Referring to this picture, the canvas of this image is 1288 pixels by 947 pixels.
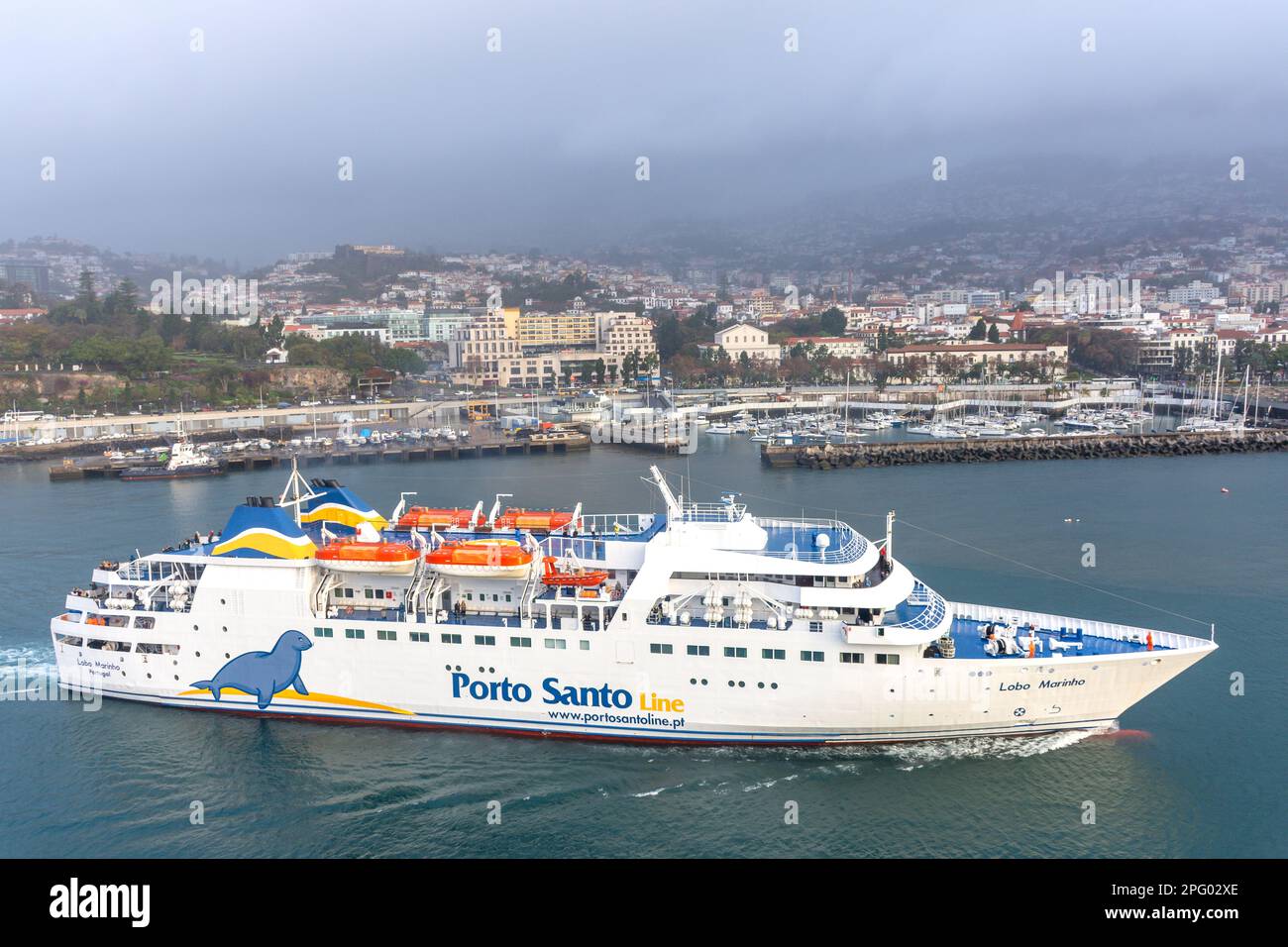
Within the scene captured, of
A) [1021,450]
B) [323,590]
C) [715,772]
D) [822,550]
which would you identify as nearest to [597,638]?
[715,772]

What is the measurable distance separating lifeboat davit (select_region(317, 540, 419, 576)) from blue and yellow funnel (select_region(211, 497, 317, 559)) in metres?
0.33

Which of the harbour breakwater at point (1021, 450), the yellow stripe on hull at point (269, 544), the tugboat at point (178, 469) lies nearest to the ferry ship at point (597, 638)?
the yellow stripe on hull at point (269, 544)

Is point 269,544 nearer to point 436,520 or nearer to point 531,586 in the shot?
point 436,520

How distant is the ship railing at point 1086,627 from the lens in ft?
37.6

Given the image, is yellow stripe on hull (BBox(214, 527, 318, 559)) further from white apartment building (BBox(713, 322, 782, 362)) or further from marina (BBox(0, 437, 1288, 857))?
white apartment building (BBox(713, 322, 782, 362))

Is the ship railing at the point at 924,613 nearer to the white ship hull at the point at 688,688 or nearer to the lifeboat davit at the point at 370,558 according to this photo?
the white ship hull at the point at 688,688

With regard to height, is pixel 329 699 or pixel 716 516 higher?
pixel 716 516

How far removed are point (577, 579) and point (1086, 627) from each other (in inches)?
248

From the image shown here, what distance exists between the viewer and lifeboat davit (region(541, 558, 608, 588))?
470 inches

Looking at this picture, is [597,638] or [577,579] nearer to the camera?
[597,638]

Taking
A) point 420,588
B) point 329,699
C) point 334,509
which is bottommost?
point 329,699

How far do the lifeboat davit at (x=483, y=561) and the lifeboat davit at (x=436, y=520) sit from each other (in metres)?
1.38

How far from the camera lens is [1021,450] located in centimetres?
3578

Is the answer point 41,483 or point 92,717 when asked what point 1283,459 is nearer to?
point 92,717
